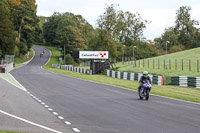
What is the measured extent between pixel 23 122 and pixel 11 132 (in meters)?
1.78

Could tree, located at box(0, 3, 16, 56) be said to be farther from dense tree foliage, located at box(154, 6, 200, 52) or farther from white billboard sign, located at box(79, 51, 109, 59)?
dense tree foliage, located at box(154, 6, 200, 52)

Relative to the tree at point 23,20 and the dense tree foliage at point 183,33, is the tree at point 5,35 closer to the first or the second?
the tree at point 23,20

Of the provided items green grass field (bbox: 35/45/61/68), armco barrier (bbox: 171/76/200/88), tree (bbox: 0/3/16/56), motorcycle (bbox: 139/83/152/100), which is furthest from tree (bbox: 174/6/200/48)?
motorcycle (bbox: 139/83/152/100)

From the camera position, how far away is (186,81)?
31.5 meters

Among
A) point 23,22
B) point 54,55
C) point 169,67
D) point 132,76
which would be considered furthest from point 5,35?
point 132,76

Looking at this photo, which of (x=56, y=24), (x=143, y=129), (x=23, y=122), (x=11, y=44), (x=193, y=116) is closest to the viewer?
(x=143, y=129)

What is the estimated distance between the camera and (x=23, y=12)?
107812 mm

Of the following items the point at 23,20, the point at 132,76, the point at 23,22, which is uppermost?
the point at 23,20

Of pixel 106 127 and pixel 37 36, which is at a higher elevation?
pixel 37 36

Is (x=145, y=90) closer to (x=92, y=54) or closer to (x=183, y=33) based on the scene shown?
(x=92, y=54)

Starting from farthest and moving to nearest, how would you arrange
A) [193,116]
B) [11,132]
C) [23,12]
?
[23,12] < [193,116] < [11,132]

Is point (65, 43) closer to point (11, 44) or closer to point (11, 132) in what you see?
point (11, 44)

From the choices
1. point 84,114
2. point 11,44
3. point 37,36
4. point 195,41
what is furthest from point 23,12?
point 84,114

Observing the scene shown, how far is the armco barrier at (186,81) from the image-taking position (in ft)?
99.0
